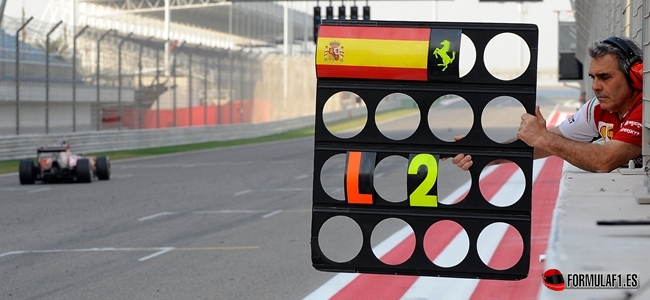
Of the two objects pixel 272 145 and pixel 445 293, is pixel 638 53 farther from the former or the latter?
pixel 272 145

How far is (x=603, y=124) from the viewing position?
186 inches

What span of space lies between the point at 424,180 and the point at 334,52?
0.57m

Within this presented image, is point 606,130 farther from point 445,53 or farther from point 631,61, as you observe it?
point 445,53

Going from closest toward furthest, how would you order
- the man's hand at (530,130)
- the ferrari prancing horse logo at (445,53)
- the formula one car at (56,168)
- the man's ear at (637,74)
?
the ferrari prancing horse logo at (445,53)
the man's hand at (530,130)
the man's ear at (637,74)
the formula one car at (56,168)

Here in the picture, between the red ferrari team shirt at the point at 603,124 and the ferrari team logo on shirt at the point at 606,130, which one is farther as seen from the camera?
the ferrari team logo on shirt at the point at 606,130

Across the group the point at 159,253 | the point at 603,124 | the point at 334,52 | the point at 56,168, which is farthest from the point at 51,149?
the point at 334,52

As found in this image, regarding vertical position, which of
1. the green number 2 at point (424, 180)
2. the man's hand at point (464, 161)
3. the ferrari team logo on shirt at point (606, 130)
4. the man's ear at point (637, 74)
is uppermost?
the man's ear at point (637, 74)

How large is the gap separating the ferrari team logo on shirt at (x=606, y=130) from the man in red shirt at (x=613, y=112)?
168 mm

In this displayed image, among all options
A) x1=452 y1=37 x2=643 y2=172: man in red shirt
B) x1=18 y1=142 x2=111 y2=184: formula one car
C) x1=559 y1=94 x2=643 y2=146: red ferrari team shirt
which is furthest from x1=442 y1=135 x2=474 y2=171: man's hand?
x1=18 y1=142 x2=111 y2=184: formula one car

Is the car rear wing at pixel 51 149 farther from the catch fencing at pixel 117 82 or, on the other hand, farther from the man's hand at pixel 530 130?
the man's hand at pixel 530 130

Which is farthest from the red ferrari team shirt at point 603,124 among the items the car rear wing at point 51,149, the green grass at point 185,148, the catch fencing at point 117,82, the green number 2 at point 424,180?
the catch fencing at point 117,82

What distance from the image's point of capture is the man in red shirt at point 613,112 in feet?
12.8

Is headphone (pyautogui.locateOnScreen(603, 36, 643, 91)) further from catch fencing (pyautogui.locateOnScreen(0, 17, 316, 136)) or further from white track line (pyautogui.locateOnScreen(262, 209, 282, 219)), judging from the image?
catch fencing (pyautogui.locateOnScreen(0, 17, 316, 136))

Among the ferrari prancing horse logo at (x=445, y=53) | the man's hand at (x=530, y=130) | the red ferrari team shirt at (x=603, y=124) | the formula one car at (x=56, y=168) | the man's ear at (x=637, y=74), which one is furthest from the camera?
the formula one car at (x=56, y=168)
